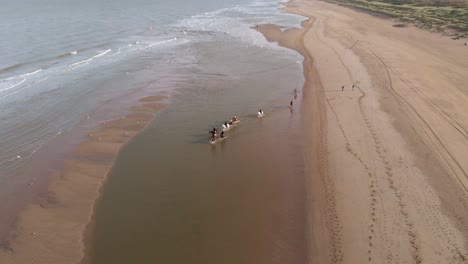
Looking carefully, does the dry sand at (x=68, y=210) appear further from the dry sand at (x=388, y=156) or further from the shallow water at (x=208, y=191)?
the dry sand at (x=388, y=156)

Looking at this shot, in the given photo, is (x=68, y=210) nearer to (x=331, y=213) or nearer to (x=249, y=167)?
(x=249, y=167)

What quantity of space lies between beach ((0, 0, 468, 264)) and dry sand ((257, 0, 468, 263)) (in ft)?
0.26

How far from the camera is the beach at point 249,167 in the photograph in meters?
14.6

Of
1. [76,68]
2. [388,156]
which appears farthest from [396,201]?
[76,68]

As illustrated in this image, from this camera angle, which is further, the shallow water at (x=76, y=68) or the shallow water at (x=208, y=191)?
the shallow water at (x=76, y=68)

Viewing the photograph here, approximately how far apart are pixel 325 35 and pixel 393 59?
16.4 m

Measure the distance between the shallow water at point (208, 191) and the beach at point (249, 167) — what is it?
0.07 m

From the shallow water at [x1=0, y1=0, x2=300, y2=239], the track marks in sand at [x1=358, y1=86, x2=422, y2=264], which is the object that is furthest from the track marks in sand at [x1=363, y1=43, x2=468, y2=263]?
the shallow water at [x1=0, y1=0, x2=300, y2=239]

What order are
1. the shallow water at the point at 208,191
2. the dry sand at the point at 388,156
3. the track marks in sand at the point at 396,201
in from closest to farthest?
the track marks in sand at the point at 396,201 < the dry sand at the point at 388,156 < the shallow water at the point at 208,191

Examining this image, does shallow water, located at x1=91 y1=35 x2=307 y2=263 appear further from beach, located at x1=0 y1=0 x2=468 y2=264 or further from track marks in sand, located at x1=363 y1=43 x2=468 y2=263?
track marks in sand, located at x1=363 y1=43 x2=468 y2=263

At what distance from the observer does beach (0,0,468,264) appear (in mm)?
14570

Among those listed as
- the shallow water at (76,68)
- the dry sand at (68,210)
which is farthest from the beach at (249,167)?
the shallow water at (76,68)

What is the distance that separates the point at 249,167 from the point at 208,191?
3.17m

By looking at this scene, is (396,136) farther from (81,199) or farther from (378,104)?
(81,199)
